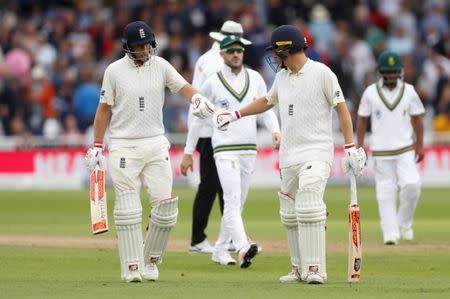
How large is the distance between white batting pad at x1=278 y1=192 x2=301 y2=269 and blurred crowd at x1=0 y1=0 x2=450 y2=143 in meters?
Result: 13.9

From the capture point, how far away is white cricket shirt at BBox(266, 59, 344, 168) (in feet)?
33.2

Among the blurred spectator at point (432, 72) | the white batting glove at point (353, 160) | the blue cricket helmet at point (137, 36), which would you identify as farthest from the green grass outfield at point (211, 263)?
the blurred spectator at point (432, 72)

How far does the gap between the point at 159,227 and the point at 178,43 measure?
1520 cm

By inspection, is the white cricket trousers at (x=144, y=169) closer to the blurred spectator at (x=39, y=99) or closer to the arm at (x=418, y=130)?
the arm at (x=418, y=130)

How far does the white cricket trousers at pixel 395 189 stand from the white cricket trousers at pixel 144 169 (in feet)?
13.9

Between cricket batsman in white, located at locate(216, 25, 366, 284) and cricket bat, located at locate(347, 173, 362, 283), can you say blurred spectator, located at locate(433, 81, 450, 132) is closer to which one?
cricket batsman in white, located at locate(216, 25, 366, 284)

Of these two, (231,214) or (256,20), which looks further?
(256,20)

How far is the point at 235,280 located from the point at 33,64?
1647 centimetres

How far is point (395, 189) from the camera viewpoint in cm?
1428

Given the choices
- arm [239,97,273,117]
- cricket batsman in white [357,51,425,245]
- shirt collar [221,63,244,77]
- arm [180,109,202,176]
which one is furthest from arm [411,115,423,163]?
arm [239,97,273,117]

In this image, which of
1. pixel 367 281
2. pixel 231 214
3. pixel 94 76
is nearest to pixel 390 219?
pixel 231 214

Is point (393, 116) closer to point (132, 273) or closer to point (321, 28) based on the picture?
point (132, 273)

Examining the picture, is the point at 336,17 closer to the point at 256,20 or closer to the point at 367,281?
the point at 256,20

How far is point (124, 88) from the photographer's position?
10406 millimetres
